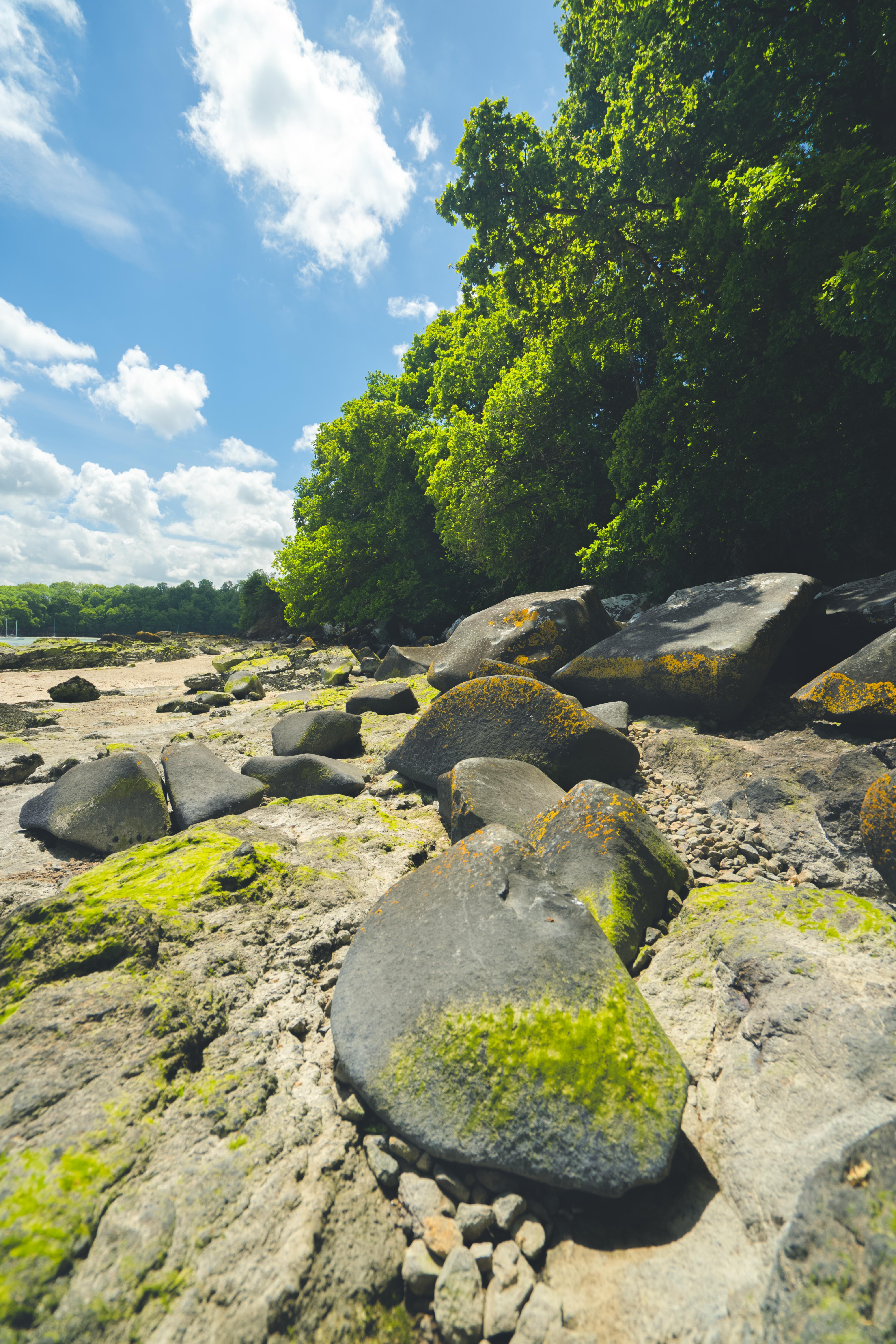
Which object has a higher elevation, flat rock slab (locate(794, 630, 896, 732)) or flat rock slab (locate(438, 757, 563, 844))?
flat rock slab (locate(794, 630, 896, 732))

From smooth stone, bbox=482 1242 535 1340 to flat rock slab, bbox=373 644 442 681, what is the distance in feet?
30.5

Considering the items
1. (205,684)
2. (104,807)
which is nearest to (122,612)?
(205,684)

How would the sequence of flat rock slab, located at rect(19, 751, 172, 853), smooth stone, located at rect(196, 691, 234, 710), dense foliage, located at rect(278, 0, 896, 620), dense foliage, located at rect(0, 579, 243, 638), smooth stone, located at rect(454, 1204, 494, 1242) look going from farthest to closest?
dense foliage, located at rect(0, 579, 243, 638), smooth stone, located at rect(196, 691, 234, 710), dense foliage, located at rect(278, 0, 896, 620), flat rock slab, located at rect(19, 751, 172, 853), smooth stone, located at rect(454, 1204, 494, 1242)

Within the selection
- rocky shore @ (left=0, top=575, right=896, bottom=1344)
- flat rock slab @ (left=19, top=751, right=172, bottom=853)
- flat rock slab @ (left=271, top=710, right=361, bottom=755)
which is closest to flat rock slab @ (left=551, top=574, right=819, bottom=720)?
rocky shore @ (left=0, top=575, right=896, bottom=1344)

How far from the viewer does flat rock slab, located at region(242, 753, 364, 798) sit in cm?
516

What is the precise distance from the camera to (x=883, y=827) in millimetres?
2793

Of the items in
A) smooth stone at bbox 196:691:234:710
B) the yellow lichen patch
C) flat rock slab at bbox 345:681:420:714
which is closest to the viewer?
the yellow lichen patch

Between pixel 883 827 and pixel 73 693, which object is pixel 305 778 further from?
pixel 73 693

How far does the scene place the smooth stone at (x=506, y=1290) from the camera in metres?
1.41

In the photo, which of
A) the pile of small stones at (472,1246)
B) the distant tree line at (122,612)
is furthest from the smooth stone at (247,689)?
the distant tree line at (122,612)

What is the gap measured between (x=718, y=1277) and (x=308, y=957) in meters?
1.91

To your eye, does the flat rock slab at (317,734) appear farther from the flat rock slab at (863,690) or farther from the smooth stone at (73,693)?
the smooth stone at (73,693)

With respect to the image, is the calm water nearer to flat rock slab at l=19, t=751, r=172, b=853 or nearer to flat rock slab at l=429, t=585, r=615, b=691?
flat rock slab at l=429, t=585, r=615, b=691

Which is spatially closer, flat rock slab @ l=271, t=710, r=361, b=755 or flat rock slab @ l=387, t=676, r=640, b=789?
flat rock slab @ l=387, t=676, r=640, b=789
